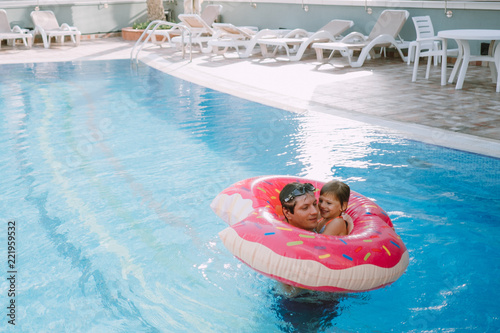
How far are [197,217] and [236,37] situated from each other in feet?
26.7

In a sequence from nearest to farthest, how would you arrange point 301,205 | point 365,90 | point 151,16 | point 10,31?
point 301,205 → point 365,90 → point 10,31 → point 151,16

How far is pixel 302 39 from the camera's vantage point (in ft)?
35.4

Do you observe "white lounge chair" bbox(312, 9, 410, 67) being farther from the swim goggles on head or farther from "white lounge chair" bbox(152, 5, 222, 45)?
the swim goggles on head

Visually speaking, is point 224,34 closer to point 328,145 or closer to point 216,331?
point 328,145

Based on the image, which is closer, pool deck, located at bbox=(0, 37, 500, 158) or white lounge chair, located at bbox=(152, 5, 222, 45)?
pool deck, located at bbox=(0, 37, 500, 158)

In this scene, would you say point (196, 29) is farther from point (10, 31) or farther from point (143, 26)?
point (10, 31)

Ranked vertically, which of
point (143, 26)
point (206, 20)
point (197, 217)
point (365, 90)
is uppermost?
point (206, 20)

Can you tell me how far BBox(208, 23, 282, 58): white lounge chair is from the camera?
11102mm

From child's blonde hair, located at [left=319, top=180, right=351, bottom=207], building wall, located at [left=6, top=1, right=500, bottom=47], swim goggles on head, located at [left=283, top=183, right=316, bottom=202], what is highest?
building wall, located at [left=6, top=1, right=500, bottom=47]

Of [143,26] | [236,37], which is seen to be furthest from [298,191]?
[143,26]

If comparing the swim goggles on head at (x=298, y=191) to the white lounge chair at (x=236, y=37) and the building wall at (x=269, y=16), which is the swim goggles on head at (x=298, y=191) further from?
the white lounge chair at (x=236, y=37)

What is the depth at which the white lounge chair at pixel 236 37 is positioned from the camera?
11.1 m

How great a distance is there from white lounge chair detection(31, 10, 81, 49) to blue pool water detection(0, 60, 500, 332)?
7009 millimetres

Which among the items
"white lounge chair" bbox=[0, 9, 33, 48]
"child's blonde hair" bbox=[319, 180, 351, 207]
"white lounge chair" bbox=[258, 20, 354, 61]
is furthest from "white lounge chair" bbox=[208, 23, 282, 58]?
"child's blonde hair" bbox=[319, 180, 351, 207]
